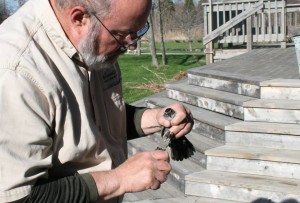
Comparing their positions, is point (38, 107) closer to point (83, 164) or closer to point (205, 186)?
point (83, 164)

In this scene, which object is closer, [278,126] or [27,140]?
[27,140]

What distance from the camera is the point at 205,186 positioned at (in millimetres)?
4652

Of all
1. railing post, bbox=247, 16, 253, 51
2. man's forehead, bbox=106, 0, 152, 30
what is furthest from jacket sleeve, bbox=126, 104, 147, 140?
railing post, bbox=247, 16, 253, 51

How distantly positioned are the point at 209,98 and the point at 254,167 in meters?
1.57

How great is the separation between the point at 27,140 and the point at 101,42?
0.45 m

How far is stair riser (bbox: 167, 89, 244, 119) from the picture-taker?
214 inches

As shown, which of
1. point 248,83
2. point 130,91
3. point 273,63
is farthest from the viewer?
point 130,91

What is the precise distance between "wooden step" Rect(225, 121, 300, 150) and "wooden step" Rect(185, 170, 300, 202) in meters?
0.40

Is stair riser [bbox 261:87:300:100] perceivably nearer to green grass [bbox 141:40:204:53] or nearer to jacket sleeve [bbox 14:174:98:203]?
jacket sleeve [bbox 14:174:98:203]

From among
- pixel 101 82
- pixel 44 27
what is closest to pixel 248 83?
pixel 101 82

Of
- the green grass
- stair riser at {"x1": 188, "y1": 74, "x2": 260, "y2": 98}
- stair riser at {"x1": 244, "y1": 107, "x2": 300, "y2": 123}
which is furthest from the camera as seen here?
the green grass

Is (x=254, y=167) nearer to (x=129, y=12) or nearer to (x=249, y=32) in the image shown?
(x=129, y=12)

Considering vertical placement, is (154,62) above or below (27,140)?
below

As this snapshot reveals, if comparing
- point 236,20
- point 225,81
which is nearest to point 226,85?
point 225,81
